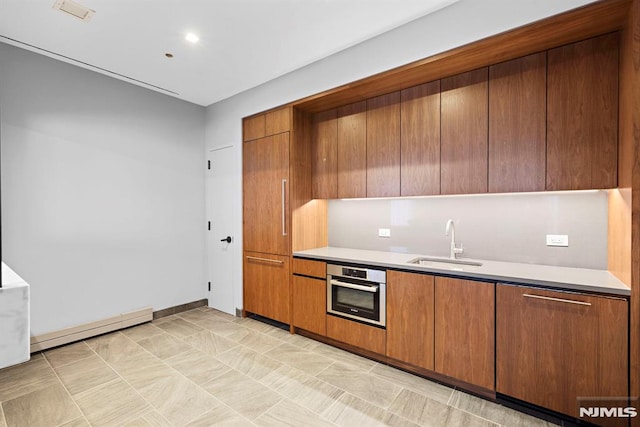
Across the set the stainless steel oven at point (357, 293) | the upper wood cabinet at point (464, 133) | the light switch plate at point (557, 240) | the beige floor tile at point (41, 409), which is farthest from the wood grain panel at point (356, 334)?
the beige floor tile at point (41, 409)

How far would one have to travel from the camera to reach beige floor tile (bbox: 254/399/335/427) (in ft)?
7.00

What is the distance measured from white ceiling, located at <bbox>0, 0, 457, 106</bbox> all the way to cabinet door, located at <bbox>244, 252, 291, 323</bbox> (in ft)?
6.92

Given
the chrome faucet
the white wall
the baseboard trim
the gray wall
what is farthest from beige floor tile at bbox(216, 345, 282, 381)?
the chrome faucet

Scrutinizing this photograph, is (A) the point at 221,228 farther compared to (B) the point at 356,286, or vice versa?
(A) the point at 221,228

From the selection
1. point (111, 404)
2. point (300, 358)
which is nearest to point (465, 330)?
point (300, 358)

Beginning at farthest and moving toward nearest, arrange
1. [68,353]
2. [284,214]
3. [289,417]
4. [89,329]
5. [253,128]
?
[253,128], [284,214], [89,329], [68,353], [289,417]

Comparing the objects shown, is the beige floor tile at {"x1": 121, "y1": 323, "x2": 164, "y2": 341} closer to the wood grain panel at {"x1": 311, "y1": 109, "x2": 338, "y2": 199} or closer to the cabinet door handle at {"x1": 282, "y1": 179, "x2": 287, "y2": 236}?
the cabinet door handle at {"x1": 282, "y1": 179, "x2": 287, "y2": 236}

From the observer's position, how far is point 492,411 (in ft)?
7.29

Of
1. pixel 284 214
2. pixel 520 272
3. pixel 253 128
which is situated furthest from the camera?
pixel 253 128

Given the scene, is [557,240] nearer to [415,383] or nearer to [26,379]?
[415,383]

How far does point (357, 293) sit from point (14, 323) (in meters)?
2.65

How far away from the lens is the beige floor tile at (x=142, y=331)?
352 centimetres

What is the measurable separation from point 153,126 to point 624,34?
4.45m

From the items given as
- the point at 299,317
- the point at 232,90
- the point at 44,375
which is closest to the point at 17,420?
the point at 44,375
